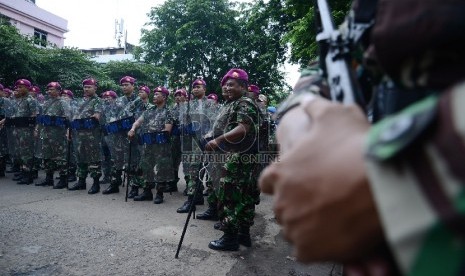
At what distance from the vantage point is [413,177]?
43 cm

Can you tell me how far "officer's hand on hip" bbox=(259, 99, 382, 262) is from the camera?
471 mm

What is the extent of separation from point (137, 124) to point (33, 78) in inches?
419

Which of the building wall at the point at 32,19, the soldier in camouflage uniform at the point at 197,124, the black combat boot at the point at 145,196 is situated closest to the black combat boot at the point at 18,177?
the black combat boot at the point at 145,196

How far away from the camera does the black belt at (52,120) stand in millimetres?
6629

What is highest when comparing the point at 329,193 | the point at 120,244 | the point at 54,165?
the point at 329,193

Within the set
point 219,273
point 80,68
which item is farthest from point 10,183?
point 80,68

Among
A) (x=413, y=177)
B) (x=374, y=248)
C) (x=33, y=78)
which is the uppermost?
(x=33, y=78)

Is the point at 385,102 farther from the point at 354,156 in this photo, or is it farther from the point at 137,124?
the point at 137,124

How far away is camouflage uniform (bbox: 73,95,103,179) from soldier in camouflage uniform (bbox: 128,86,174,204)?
113 centimetres

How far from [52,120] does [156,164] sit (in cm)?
271

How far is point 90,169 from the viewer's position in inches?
247

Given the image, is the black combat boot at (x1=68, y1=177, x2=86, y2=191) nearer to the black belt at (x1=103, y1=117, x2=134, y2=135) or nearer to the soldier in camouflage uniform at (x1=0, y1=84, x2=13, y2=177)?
the black belt at (x1=103, y1=117, x2=134, y2=135)

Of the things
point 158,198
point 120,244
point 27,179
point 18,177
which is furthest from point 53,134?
point 120,244

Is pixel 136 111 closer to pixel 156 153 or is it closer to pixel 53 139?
pixel 156 153
